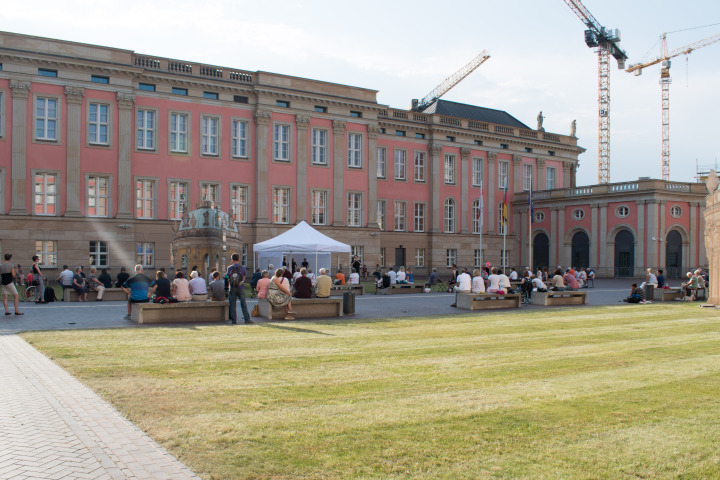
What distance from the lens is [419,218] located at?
56031mm

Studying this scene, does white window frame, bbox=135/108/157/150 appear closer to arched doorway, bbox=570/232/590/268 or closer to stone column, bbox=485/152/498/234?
stone column, bbox=485/152/498/234

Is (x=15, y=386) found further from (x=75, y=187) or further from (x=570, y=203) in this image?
(x=570, y=203)

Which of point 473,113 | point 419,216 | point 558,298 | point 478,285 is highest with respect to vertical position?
point 473,113

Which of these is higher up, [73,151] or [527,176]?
[527,176]

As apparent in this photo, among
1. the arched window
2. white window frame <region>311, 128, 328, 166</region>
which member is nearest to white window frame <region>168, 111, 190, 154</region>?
white window frame <region>311, 128, 328, 166</region>

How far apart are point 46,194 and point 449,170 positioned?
111ft

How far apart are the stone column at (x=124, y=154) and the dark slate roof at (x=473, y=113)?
101ft

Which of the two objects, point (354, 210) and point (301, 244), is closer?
point (301, 244)

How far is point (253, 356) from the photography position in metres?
11.5

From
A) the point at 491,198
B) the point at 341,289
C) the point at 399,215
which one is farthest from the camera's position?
the point at 491,198

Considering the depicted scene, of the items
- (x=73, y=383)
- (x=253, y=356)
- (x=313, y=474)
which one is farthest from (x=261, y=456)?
(x=253, y=356)

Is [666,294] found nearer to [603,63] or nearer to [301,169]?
[301,169]

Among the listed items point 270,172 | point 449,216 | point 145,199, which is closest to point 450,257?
point 449,216

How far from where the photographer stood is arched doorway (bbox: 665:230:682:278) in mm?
51438
